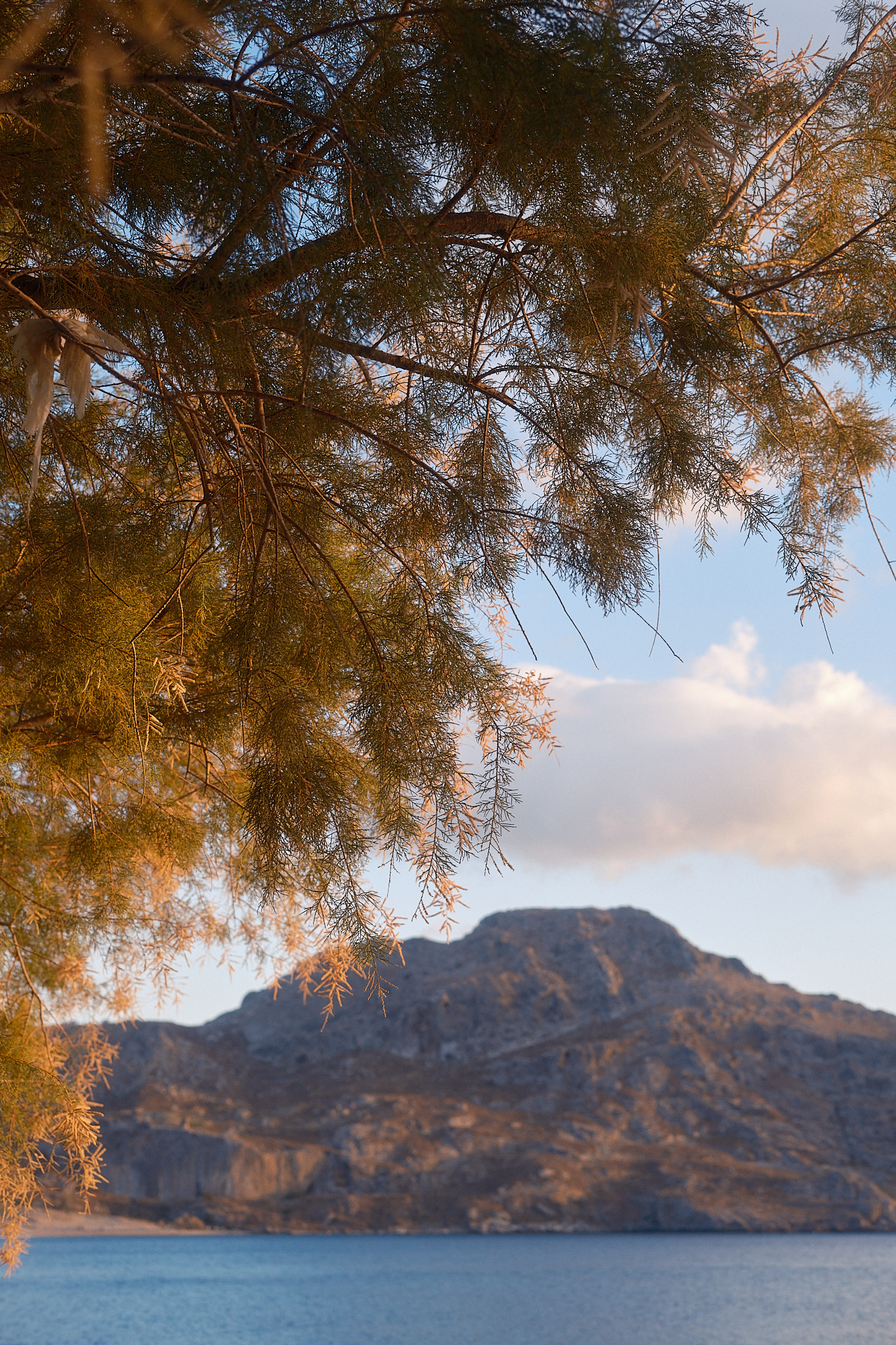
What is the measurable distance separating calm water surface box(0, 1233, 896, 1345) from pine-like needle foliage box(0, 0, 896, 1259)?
30.6 metres

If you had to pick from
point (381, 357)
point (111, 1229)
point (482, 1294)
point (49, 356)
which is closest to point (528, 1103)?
point (482, 1294)

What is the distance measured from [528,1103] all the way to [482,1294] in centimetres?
2368

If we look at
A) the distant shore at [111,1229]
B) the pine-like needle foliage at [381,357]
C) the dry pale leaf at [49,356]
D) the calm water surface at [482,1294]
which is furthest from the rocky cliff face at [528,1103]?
the dry pale leaf at [49,356]

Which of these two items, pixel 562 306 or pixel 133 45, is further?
pixel 562 306

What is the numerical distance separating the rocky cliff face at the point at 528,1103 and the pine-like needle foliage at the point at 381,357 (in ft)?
154

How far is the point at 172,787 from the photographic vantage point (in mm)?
3861

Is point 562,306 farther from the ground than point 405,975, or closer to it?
closer to it

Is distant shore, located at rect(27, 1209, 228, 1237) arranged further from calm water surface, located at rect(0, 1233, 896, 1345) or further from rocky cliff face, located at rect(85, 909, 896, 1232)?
rocky cliff face, located at rect(85, 909, 896, 1232)

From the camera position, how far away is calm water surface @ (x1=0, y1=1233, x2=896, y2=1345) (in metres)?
30.8

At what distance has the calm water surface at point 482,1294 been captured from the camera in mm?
30781

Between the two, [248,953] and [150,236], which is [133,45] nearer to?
[150,236]

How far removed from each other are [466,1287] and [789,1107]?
26173 mm

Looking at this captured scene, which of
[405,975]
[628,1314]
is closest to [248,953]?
[628,1314]

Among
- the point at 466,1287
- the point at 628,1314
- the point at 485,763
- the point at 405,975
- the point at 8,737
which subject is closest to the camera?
the point at 485,763
